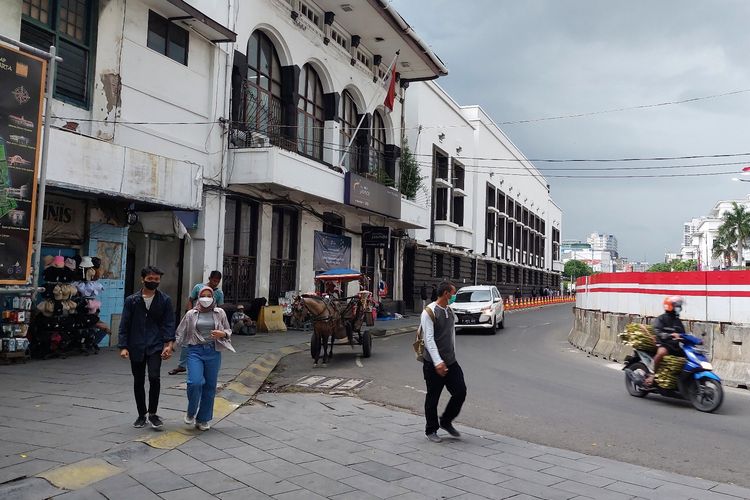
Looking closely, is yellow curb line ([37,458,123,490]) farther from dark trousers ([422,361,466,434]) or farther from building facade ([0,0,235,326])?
building facade ([0,0,235,326])

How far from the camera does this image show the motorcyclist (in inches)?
353

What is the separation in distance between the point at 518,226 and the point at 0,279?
55809 mm

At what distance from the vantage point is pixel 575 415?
27.0ft

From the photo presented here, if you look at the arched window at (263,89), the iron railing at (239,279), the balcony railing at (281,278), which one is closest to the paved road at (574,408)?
the iron railing at (239,279)

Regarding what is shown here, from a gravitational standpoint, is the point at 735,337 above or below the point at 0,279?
below

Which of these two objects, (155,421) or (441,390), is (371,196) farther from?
(155,421)

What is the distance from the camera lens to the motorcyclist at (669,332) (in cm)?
896

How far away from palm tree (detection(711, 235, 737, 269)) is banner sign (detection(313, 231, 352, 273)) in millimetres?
85131

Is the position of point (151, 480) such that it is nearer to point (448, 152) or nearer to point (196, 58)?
point (196, 58)

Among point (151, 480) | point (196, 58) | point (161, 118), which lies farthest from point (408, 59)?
point (151, 480)

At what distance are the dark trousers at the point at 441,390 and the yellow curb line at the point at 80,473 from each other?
3228 mm

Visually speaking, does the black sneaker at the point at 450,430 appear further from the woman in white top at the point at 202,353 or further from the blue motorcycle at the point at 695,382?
the blue motorcycle at the point at 695,382

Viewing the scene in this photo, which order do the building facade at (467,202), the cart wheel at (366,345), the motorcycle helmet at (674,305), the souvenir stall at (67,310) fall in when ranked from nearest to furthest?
1. the motorcycle helmet at (674,305)
2. the souvenir stall at (67,310)
3. the cart wheel at (366,345)
4. the building facade at (467,202)

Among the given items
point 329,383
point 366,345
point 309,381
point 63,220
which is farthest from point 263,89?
point 329,383
